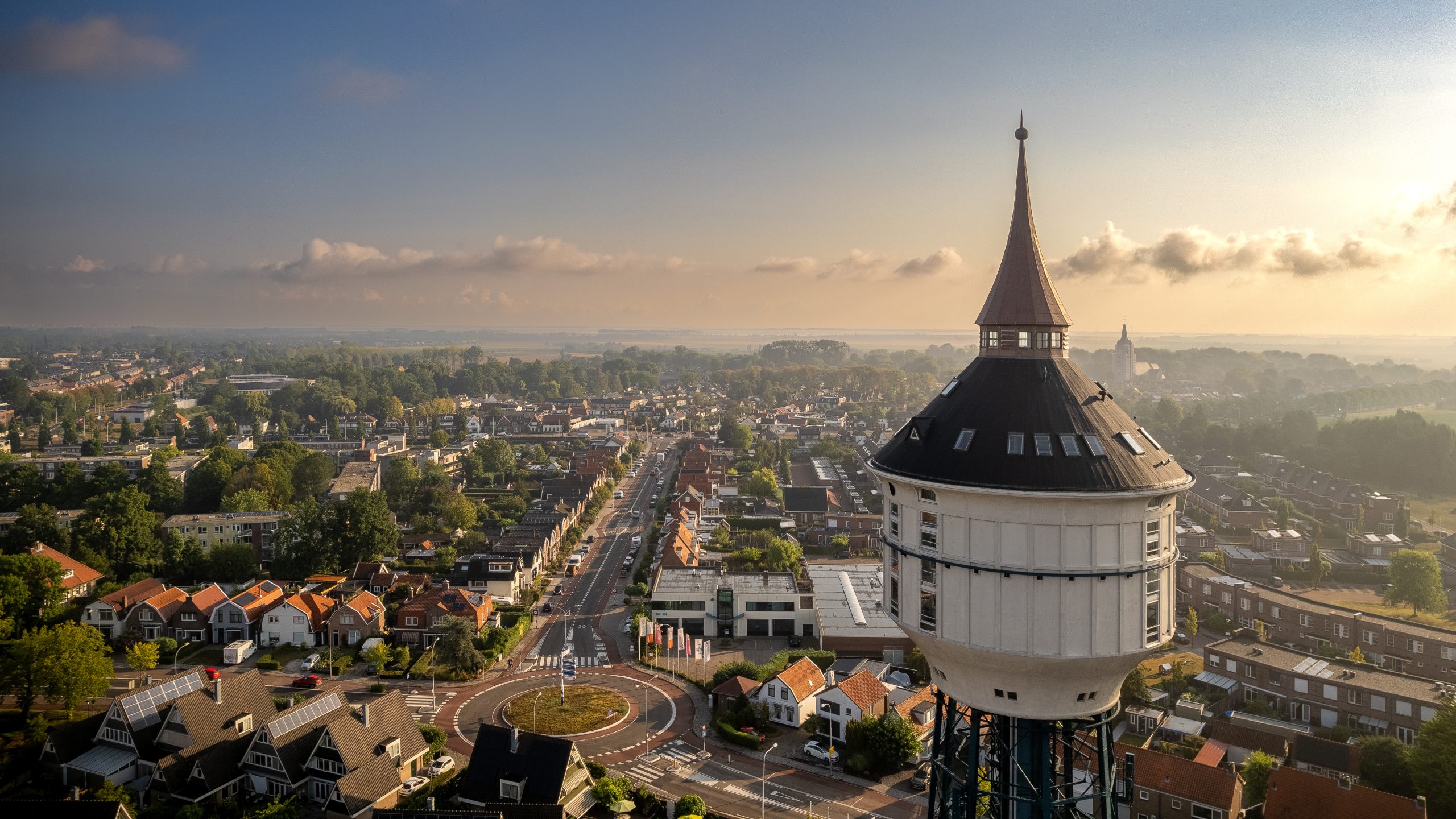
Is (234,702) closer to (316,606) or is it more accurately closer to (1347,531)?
(316,606)

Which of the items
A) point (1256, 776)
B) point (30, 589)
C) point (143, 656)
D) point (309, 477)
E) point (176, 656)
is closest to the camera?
point (1256, 776)

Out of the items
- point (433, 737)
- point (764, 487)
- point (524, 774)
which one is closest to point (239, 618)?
point (433, 737)

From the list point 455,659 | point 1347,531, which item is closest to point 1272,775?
point 455,659

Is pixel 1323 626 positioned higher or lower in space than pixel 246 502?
lower

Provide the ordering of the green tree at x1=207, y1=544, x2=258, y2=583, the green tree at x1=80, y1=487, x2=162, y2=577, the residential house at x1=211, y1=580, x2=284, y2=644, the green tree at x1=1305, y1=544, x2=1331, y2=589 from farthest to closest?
the green tree at x1=1305, y1=544, x2=1331, y2=589
the green tree at x1=207, y1=544, x2=258, y2=583
the green tree at x1=80, y1=487, x2=162, y2=577
the residential house at x1=211, y1=580, x2=284, y2=644

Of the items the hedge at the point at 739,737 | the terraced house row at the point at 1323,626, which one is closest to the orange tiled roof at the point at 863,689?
the hedge at the point at 739,737

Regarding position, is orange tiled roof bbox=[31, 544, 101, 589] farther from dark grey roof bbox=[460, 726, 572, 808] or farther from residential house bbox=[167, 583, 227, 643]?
dark grey roof bbox=[460, 726, 572, 808]

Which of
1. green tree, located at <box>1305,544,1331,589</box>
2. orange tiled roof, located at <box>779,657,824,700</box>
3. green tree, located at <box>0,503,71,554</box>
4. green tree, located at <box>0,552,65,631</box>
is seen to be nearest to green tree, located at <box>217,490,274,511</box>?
green tree, located at <box>0,503,71,554</box>

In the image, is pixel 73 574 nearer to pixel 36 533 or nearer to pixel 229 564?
pixel 36 533
